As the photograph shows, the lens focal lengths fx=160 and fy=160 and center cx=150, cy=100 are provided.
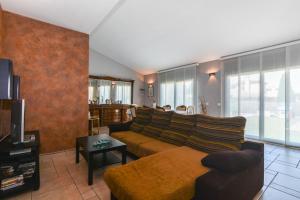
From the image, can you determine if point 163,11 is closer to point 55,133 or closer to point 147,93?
point 55,133

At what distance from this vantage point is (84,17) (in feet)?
10.8

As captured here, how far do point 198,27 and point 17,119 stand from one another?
3.90 meters

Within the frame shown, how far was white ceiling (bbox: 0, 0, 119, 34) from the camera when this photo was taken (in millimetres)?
2807

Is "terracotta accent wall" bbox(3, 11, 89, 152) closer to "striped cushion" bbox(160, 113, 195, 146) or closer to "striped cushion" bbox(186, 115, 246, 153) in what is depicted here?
"striped cushion" bbox(160, 113, 195, 146)

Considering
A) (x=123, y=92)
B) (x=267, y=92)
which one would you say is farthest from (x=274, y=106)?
(x=123, y=92)

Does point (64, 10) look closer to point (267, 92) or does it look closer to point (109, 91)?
point (109, 91)

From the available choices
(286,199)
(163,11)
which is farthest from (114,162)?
(163,11)

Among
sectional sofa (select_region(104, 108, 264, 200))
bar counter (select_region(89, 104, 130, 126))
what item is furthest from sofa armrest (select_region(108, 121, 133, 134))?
bar counter (select_region(89, 104, 130, 126))

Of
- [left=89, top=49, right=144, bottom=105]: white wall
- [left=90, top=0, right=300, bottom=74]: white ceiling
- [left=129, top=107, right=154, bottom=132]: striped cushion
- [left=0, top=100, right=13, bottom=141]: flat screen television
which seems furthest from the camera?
[left=89, top=49, right=144, bottom=105]: white wall

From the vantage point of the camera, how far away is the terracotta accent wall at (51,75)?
3.11 meters

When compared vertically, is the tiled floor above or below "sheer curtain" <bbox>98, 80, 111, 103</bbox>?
below

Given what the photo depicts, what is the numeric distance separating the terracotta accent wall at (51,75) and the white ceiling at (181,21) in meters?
0.26

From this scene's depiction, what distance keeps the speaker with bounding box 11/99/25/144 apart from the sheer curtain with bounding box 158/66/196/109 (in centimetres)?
521

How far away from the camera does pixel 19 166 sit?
2.02 meters
